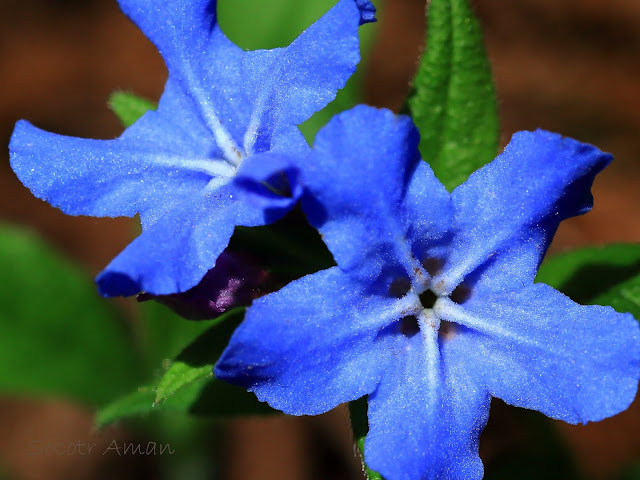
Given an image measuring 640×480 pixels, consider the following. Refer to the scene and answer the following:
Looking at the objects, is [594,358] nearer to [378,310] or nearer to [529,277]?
[529,277]

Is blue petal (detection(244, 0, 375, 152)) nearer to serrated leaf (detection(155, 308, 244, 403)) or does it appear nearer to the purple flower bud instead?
the purple flower bud

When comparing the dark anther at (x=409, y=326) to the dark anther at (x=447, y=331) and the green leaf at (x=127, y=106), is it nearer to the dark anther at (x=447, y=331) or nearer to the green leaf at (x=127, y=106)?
the dark anther at (x=447, y=331)

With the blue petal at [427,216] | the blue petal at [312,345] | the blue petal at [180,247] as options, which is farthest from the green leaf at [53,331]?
the blue petal at [427,216]

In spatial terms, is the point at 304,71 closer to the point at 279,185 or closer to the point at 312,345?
the point at 279,185

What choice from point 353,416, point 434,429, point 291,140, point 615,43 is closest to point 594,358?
point 434,429

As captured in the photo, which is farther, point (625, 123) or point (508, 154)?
point (625, 123)

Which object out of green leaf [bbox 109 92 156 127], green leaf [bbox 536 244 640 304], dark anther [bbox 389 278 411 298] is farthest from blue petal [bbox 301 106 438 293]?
green leaf [bbox 109 92 156 127]
